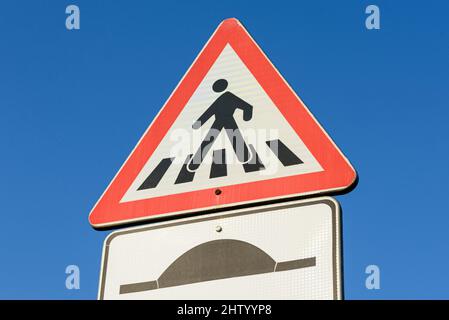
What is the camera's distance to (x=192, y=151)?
6.40ft

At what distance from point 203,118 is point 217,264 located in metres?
0.49

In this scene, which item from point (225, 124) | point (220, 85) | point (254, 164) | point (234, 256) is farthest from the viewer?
point (220, 85)

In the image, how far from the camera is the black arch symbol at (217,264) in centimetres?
165

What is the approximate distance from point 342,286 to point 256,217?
0.97ft

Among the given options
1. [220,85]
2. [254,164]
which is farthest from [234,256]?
[220,85]

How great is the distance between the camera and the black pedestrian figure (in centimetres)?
189

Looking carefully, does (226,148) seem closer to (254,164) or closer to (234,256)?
(254,164)

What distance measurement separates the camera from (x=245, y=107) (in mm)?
1976

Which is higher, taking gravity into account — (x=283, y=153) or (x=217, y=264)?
(x=283, y=153)

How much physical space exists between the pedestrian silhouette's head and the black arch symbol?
0.51 m

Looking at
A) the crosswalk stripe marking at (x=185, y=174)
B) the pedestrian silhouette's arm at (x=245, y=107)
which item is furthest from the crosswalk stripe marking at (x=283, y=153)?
the crosswalk stripe marking at (x=185, y=174)
